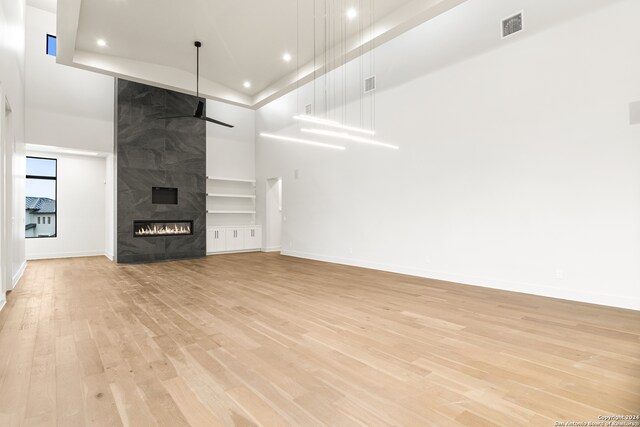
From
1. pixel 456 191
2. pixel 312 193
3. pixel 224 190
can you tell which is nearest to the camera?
pixel 456 191

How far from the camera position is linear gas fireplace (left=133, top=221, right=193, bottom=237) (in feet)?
26.2

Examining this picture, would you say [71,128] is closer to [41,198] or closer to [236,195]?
[41,198]

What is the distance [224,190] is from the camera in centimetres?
1004

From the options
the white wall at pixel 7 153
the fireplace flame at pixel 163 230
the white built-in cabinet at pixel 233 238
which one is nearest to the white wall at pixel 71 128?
the fireplace flame at pixel 163 230

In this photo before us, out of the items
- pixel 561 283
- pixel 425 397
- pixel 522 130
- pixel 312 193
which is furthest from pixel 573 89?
pixel 312 193

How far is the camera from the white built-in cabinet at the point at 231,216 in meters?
9.40

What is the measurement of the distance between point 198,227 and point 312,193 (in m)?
3.45

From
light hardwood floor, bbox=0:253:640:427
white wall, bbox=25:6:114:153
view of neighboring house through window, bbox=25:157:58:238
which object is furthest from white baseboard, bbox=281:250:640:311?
view of neighboring house through window, bbox=25:157:58:238

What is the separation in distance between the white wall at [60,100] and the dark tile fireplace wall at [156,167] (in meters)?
0.67

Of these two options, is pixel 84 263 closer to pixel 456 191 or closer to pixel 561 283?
pixel 456 191

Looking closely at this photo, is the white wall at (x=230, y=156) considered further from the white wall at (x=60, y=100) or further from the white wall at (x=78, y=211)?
the white wall at (x=78, y=211)

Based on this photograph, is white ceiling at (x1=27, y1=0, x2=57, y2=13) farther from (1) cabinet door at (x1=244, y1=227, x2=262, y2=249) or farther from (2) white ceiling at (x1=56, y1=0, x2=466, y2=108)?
(1) cabinet door at (x1=244, y1=227, x2=262, y2=249)

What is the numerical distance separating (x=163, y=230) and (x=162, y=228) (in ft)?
0.19

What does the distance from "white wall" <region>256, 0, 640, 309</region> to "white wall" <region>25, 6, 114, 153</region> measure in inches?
254
